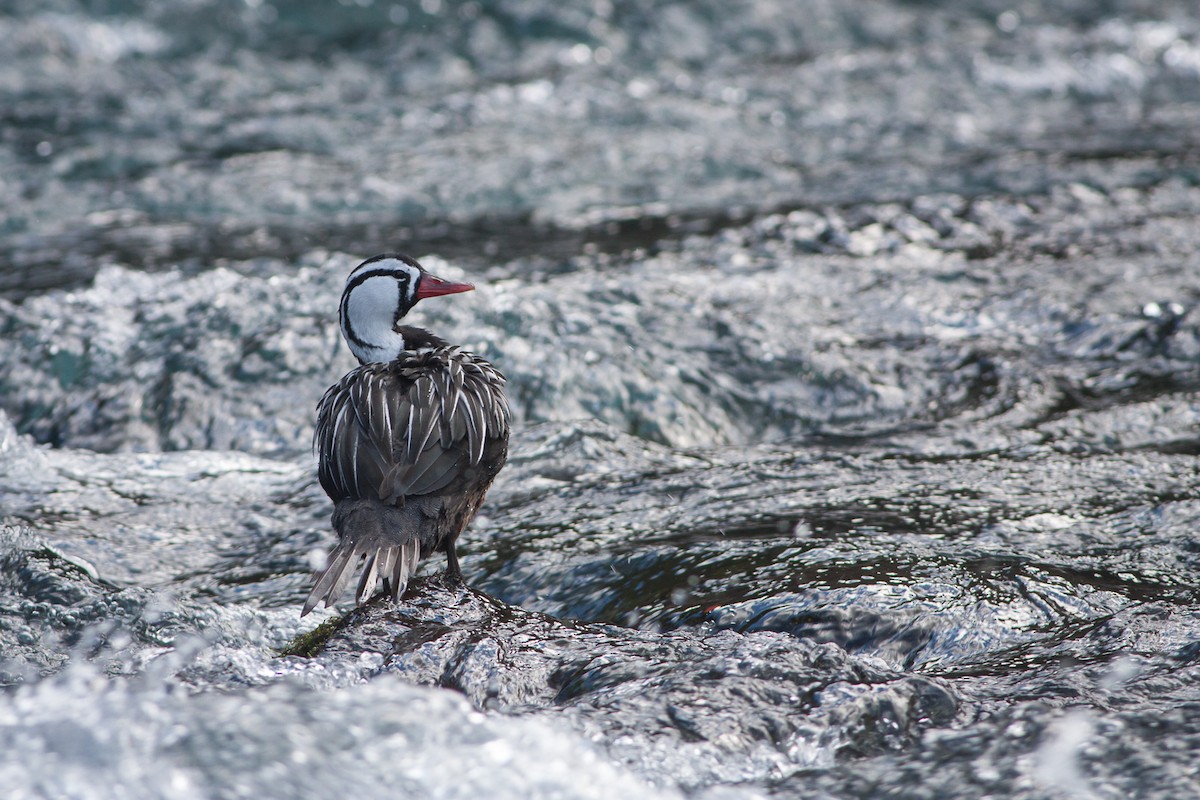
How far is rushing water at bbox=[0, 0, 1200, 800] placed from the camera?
10.2 feet

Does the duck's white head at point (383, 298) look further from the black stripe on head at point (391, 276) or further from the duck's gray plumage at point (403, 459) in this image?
the duck's gray plumage at point (403, 459)

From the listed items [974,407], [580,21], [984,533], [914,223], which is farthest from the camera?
[580,21]

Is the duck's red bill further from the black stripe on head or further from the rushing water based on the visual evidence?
the rushing water

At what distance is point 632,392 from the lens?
6301mm

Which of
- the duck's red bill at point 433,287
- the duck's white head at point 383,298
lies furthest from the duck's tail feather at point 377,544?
the duck's red bill at point 433,287

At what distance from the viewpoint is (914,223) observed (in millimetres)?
8305

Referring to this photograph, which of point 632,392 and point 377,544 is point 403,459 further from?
point 632,392

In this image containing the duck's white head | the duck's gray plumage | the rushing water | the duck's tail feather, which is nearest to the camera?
the rushing water

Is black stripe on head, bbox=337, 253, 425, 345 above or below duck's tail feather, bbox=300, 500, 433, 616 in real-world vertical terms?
above

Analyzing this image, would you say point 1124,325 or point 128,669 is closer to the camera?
point 128,669

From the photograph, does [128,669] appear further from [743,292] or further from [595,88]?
[595,88]

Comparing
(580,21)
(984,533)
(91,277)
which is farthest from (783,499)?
(580,21)

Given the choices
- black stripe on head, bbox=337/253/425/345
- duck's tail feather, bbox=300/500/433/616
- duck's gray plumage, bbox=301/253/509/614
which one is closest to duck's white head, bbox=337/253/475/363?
black stripe on head, bbox=337/253/425/345

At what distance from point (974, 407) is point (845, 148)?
452 cm
